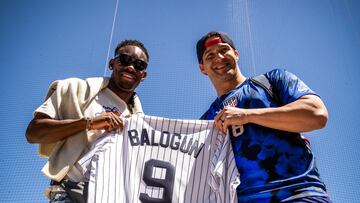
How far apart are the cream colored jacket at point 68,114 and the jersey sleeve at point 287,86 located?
3.02 feet

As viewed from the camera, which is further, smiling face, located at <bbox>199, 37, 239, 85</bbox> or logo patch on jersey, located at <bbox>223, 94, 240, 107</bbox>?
smiling face, located at <bbox>199, 37, 239, 85</bbox>

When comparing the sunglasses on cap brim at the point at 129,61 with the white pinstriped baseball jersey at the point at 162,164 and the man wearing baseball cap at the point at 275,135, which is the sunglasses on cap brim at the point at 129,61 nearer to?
the white pinstriped baseball jersey at the point at 162,164

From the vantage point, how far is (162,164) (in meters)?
1.55

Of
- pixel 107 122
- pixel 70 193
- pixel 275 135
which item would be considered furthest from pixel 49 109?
pixel 275 135

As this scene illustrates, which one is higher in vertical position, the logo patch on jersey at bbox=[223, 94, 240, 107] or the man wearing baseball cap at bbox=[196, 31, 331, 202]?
the logo patch on jersey at bbox=[223, 94, 240, 107]

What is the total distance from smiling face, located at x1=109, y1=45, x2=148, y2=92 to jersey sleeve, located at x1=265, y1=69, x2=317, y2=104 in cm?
77

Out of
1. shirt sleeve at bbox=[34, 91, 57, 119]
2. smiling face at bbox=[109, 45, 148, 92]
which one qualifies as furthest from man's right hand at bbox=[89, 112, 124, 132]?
smiling face at bbox=[109, 45, 148, 92]

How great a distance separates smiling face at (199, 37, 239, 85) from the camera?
5.70 feet

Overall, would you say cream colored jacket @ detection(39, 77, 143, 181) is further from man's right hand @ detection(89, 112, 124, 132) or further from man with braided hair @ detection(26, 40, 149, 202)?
man's right hand @ detection(89, 112, 124, 132)

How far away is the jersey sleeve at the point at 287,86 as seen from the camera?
55.6 inches

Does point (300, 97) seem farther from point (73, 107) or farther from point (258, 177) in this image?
point (73, 107)

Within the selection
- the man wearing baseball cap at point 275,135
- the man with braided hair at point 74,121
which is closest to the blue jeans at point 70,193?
the man with braided hair at point 74,121

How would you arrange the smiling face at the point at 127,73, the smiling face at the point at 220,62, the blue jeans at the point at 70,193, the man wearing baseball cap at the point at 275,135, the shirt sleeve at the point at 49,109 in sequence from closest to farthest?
the man wearing baseball cap at the point at 275,135
the blue jeans at the point at 70,193
the shirt sleeve at the point at 49,109
the smiling face at the point at 220,62
the smiling face at the point at 127,73

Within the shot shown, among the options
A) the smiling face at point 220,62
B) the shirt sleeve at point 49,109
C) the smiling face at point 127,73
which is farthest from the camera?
the smiling face at point 127,73
